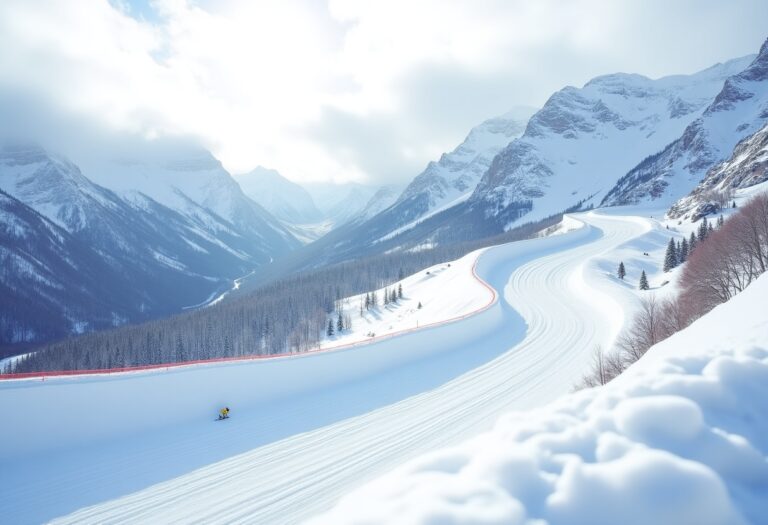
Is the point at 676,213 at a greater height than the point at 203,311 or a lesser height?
greater

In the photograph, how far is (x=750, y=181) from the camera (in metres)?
61.5

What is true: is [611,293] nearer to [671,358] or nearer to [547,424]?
[671,358]

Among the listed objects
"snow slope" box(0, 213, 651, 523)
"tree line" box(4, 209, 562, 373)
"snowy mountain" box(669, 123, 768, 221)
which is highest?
"snowy mountain" box(669, 123, 768, 221)

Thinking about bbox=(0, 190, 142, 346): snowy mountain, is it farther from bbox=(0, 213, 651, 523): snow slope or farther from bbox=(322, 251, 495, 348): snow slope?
bbox=(0, 213, 651, 523): snow slope

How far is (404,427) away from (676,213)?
79288mm

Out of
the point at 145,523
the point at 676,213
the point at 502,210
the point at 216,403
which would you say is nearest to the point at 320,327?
the point at 216,403

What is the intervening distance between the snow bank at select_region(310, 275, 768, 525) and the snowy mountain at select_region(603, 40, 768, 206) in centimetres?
11402

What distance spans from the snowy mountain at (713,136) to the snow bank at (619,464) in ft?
374

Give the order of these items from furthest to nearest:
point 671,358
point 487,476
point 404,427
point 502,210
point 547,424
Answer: point 502,210 < point 404,427 < point 671,358 < point 547,424 < point 487,476

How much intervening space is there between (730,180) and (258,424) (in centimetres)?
8773

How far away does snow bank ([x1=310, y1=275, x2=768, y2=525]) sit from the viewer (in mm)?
2453

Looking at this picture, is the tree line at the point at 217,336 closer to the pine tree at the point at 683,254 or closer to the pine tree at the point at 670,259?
the pine tree at the point at 670,259

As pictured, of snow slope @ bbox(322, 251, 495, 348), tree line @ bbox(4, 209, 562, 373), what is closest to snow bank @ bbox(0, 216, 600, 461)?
snow slope @ bbox(322, 251, 495, 348)

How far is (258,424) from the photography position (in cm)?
966
